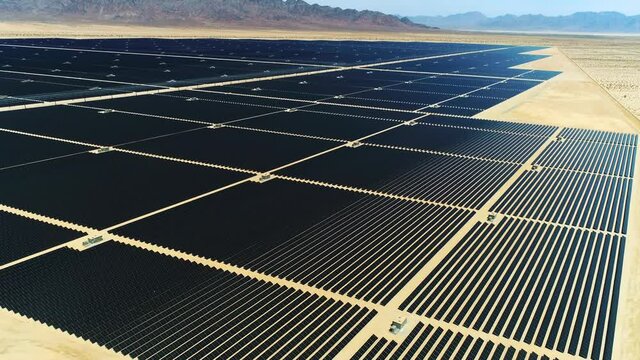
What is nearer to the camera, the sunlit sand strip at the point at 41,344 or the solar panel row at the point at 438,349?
the sunlit sand strip at the point at 41,344

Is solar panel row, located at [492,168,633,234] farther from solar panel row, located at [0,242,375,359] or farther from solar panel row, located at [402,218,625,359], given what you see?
solar panel row, located at [0,242,375,359]

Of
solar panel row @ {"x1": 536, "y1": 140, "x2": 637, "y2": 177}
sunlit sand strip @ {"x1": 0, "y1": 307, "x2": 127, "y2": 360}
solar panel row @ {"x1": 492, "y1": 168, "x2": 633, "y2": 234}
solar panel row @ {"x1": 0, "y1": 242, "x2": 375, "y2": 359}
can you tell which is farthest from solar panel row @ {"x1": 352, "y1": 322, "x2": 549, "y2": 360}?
solar panel row @ {"x1": 536, "y1": 140, "x2": 637, "y2": 177}

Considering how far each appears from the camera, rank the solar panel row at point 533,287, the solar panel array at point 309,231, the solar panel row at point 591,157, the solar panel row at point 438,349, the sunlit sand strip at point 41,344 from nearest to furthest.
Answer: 1. the sunlit sand strip at point 41,344
2. the solar panel row at point 438,349
3. the solar panel array at point 309,231
4. the solar panel row at point 533,287
5. the solar panel row at point 591,157

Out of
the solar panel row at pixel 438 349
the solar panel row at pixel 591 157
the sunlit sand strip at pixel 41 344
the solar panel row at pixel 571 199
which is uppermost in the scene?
the solar panel row at pixel 591 157

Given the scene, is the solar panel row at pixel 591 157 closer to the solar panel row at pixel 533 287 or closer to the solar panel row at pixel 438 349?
the solar panel row at pixel 533 287

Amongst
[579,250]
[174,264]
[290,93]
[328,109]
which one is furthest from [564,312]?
[290,93]

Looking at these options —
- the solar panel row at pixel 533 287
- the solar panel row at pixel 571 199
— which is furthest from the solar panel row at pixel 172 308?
the solar panel row at pixel 571 199

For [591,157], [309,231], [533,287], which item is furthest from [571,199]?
[309,231]

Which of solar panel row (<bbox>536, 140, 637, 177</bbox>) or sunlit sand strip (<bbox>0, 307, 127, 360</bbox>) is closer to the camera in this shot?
sunlit sand strip (<bbox>0, 307, 127, 360</bbox>)

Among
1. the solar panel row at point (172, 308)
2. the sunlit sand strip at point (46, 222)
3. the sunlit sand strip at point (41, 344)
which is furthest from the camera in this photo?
the sunlit sand strip at point (46, 222)
